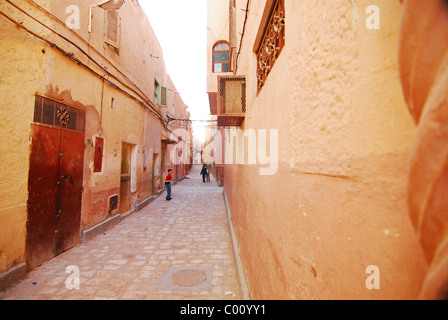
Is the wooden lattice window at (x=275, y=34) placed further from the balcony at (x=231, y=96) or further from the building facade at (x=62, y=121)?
the building facade at (x=62, y=121)

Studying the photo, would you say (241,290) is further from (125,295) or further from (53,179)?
(53,179)

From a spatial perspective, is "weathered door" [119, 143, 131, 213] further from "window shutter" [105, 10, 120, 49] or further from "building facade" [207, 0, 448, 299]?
"building facade" [207, 0, 448, 299]

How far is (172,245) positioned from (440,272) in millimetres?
5977

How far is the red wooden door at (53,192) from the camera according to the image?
13.9ft

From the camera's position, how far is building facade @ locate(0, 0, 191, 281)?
12.6 feet

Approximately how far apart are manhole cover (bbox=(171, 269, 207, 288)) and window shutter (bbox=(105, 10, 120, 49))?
7003 millimetres

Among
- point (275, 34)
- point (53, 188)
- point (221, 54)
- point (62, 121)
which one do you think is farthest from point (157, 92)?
point (275, 34)

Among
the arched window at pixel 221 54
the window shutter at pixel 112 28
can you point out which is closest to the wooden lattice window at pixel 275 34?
the window shutter at pixel 112 28

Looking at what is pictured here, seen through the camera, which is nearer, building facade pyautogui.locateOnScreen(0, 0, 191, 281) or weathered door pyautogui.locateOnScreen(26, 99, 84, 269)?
building facade pyautogui.locateOnScreen(0, 0, 191, 281)

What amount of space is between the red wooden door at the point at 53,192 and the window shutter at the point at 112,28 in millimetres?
3403


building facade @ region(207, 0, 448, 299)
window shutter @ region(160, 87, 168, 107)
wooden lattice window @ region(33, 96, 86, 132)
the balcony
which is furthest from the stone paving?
window shutter @ region(160, 87, 168, 107)

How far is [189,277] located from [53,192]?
3509mm
